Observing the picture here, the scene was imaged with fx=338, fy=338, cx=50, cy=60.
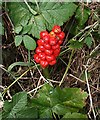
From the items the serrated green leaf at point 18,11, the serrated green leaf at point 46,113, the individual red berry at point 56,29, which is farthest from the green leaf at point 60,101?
the serrated green leaf at point 18,11

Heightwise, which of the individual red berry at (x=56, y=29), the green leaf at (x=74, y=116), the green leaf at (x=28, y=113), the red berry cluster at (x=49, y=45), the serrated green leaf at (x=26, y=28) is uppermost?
the serrated green leaf at (x=26, y=28)

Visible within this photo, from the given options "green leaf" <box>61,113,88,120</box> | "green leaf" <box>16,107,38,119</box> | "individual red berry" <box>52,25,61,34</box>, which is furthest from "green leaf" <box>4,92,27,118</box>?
"individual red berry" <box>52,25,61,34</box>

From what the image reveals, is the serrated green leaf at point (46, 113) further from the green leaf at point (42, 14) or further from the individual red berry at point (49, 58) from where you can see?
the green leaf at point (42, 14)

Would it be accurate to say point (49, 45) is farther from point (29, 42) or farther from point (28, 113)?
point (28, 113)

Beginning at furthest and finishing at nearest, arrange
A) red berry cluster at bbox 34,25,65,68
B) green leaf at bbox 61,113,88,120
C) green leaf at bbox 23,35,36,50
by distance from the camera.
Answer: green leaf at bbox 23,35,36,50, red berry cluster at bbox 34,25,65,68, green leaf at bbox 61,113,88,120

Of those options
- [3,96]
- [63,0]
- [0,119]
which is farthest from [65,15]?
[0,119]

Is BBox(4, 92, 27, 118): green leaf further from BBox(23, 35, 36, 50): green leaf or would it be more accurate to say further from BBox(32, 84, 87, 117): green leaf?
BBox(23, 35, 36, 50): green leaf

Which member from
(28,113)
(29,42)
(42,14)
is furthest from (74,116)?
(42,14)
